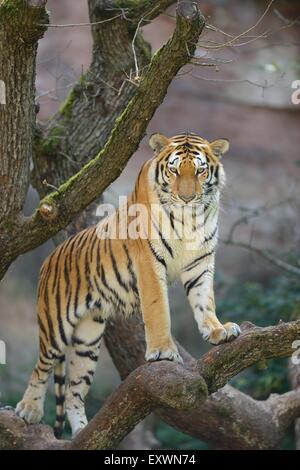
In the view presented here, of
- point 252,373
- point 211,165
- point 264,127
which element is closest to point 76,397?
point 211,165

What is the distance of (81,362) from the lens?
6.20 m

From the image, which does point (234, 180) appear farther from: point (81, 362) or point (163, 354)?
point (163, 354)

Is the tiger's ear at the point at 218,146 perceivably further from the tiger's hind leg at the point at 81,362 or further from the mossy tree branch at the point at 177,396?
the tiger's hind leg at the point at 81,362

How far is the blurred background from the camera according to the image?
925cm

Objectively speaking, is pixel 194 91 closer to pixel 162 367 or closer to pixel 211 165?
pixel 211 165

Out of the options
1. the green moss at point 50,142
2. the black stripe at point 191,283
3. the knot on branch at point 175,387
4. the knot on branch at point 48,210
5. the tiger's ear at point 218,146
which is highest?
the green moss at point 50,142

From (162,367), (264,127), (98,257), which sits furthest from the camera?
(264,127)

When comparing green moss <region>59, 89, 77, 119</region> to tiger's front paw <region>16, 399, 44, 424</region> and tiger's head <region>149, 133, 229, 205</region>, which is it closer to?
tiger's head <region>149, 133, 229, 205</region>

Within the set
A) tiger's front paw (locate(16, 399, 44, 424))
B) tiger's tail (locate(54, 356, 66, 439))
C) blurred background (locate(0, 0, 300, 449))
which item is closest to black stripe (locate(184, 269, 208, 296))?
tiger's tail (locate(54, 356, 66, 439))

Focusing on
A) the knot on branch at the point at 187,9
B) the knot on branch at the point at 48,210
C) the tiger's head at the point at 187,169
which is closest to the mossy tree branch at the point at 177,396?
the tiger's head at the point at 187,169

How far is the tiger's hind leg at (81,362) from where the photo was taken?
611 centimetres

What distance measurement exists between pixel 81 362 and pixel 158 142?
1.77 metres

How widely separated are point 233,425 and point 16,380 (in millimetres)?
3650

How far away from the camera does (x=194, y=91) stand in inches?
464
